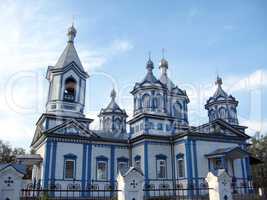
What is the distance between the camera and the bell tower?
22.1m

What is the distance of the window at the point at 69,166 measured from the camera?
20000 millimetres

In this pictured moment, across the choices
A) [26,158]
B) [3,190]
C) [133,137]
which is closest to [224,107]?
[133,137]

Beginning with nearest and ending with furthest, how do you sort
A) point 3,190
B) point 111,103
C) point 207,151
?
point 3,190
point 207,151
point 111,103

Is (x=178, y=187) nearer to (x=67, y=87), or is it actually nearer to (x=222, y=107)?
(x=67, y=87)

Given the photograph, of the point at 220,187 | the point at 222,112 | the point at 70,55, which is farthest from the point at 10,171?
the point at 222,112

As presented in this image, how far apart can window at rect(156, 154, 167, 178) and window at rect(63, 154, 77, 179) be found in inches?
245

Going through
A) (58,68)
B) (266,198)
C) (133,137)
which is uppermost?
(58,68)

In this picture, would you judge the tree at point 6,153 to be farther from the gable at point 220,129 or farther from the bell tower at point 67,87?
the gable at point 220,129

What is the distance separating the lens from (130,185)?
1000cm

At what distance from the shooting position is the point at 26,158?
20031 mm

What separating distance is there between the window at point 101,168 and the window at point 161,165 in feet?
12.9

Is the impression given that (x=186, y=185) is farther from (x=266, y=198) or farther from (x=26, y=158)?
(x=26, y=158)

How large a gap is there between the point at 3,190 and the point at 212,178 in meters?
7.81

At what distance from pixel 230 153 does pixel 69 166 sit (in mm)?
11377
